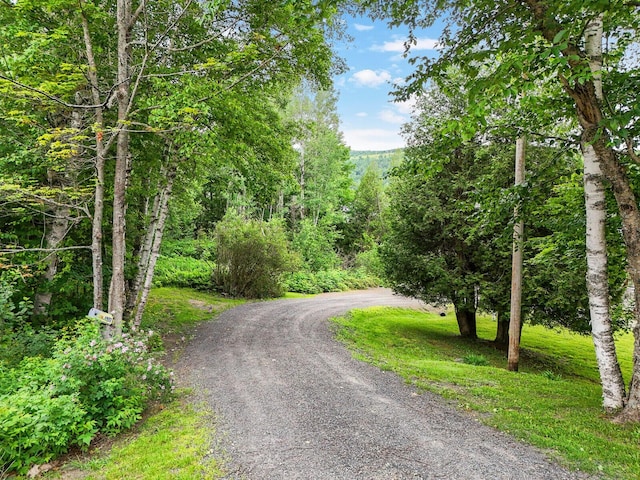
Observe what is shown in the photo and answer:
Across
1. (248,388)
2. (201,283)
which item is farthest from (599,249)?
(201,283)

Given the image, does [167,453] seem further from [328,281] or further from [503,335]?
[328,281]

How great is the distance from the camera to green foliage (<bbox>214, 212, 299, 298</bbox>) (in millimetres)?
16703

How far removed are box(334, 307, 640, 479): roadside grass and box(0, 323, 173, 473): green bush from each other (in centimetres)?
452

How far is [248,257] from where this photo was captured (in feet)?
55.7

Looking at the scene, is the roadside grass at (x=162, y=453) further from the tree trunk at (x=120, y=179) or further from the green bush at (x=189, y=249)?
the green bush at (x=189, y=249)

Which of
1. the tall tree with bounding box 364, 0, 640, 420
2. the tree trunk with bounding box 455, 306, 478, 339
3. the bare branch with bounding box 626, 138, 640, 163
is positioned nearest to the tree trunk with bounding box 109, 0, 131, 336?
the tall tree with bounding box 364, 0, 640, 420

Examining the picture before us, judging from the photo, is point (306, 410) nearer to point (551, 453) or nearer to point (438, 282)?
point (551, 453)

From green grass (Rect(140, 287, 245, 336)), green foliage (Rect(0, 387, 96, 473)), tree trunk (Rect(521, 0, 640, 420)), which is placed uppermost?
tree trunk (Rect(521, 0, 640, 420))

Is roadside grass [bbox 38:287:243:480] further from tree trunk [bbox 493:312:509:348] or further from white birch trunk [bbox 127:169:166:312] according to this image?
tree trunk [bbox 493:312:509:348]

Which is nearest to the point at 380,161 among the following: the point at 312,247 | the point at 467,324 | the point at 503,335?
the point at 312,247

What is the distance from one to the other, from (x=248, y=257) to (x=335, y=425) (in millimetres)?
13113

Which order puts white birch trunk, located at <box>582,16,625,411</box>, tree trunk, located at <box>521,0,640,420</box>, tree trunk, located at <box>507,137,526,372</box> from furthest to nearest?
tree trunk, located at <box>507,137,526,372</box> → white birch trunk, located at <box>582,16,625,411</box> → tree trunk, located at <box>521,0,640,420</box>

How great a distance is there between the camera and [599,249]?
4.74 metres

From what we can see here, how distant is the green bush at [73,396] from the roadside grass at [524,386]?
14.8ft
